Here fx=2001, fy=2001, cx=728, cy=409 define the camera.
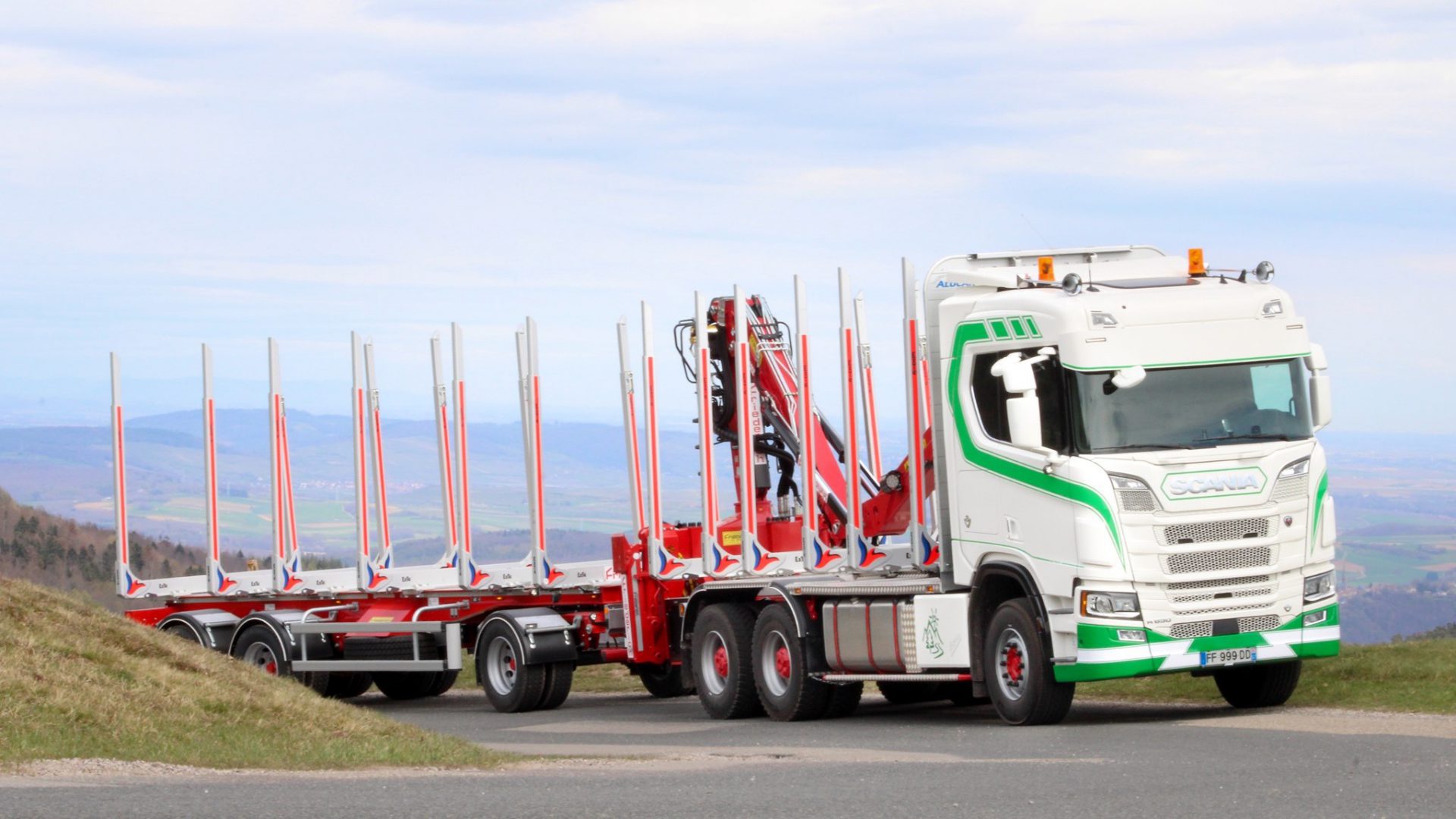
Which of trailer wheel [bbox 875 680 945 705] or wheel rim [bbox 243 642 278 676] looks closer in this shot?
trailer wheel [bbox 875 680 945 705]

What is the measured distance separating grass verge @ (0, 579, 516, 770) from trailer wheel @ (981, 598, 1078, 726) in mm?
4472

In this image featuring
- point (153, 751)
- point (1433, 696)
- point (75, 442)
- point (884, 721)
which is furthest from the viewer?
point (75, 442)

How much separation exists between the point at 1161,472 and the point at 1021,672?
2.16 metres

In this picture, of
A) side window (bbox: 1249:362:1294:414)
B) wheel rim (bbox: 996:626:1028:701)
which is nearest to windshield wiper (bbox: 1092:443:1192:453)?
side window (bbox: 1249:362:1294:414)

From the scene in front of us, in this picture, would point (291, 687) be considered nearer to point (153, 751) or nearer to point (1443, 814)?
point (153, 751)

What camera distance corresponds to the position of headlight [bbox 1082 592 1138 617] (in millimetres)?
16312

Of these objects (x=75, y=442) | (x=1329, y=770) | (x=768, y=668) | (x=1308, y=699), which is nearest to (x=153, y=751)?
(x=768, y=668)

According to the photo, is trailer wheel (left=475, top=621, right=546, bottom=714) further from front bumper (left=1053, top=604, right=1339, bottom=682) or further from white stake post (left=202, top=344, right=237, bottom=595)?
front bumper (left=1053, top=604, right=1339, bottom=682)

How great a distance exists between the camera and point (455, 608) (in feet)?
78.2

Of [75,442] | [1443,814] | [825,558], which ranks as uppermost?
[75,442]

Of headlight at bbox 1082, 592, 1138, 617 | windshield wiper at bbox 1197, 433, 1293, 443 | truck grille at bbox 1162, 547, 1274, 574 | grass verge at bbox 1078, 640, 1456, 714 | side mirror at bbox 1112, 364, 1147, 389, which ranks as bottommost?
grass verge at bbox 1078, 640, 1456, 714

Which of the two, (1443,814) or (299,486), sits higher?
(299,486)

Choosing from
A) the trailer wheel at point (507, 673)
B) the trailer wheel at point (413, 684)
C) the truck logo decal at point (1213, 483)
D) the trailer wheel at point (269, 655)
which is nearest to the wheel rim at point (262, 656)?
the trailer wheel at point (269, 655)

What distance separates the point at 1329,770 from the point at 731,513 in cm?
1075
